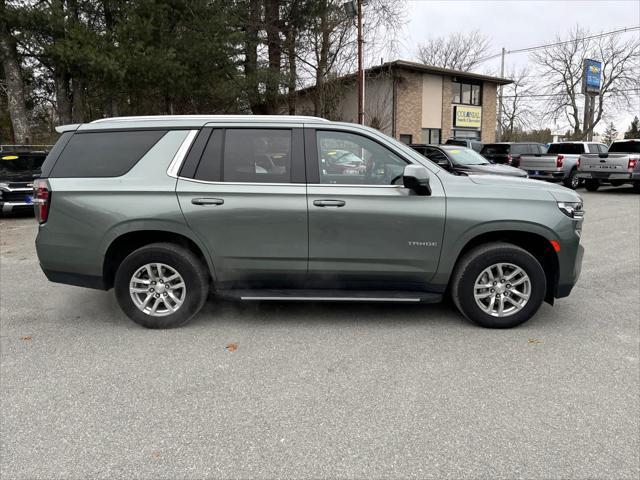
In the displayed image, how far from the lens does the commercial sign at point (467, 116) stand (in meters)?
30.2

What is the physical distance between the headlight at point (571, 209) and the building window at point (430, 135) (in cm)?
2586

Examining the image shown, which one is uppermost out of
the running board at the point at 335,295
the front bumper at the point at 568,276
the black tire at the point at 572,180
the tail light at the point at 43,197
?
the tail light at the point at 43,197

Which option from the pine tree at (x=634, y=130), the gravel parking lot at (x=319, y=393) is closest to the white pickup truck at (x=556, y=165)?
the gravel parking lot at (x=319, y=393)

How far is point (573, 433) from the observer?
8.91 ft

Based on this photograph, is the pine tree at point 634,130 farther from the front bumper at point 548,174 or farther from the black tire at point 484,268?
the black tire at point 484,268

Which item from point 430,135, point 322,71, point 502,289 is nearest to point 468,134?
point 430,135

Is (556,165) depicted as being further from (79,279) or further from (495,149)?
(79,279)

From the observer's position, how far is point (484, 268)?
4.15 metres

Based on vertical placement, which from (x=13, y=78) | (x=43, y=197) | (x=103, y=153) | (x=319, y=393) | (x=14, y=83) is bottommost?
(x=319, y=393)

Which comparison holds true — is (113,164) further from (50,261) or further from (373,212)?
(373,212)

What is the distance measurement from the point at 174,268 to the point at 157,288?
0.25m

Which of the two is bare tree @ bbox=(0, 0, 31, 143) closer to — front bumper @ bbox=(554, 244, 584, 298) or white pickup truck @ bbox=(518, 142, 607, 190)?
front bumper @ bbox=(554, 244, 584, 298)

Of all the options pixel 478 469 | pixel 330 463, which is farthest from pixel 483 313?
pixel 330 463

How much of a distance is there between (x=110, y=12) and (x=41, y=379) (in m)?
13.5
